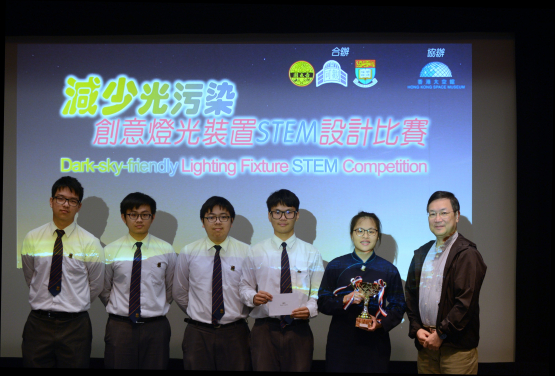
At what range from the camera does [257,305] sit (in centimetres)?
384

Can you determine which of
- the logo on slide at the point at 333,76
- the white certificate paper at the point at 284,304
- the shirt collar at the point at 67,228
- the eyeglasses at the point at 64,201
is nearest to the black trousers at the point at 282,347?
the white certificate paper at the point at 284,304

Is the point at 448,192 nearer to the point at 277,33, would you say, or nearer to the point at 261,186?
the point at 261,186

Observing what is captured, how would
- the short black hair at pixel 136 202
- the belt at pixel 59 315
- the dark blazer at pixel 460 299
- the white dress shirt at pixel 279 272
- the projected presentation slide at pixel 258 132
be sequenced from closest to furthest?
the dark blazer at pixel 460 299
the white dress shirt at pixel 279 272
the belt at pixel 59 315
the short black hair at pixel 136 202
the projected presentation slide at pixel 258 132

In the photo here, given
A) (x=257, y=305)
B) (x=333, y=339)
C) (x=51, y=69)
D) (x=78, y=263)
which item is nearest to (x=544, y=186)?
(x=333, y=339)

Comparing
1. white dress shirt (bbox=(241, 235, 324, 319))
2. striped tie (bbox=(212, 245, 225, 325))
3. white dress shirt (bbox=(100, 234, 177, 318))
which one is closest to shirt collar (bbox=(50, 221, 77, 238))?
white dress shirt (bbox=(100, 234, 177, 318))

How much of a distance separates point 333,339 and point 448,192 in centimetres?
156

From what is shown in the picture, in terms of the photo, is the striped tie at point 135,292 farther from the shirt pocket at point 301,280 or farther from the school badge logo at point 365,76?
the school badge logo at point 365,76

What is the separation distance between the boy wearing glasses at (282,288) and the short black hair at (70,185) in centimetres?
169

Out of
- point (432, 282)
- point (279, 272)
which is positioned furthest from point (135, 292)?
point (432, 282)

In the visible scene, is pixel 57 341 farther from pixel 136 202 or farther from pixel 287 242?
pixel 287 242

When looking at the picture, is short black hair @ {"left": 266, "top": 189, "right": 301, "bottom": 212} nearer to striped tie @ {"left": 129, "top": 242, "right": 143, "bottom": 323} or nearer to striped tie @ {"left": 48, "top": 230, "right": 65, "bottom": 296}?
striped tie @ {"left": 129, "top": 242, "right": 143, "bottom": 323}

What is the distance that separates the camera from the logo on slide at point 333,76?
4.37m

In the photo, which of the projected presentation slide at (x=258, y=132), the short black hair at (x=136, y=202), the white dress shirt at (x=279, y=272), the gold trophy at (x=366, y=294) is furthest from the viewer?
the projected presentation slide at (x=258, y=132)

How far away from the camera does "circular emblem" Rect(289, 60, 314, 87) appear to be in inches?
173
